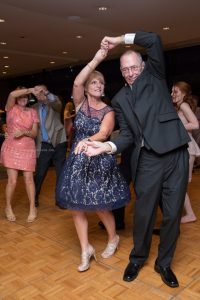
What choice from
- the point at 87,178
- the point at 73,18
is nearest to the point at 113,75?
the point at 73,18

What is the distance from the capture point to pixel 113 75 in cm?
1016

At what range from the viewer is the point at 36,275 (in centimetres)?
225

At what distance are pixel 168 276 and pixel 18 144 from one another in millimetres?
1968

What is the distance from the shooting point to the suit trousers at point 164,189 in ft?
6.45

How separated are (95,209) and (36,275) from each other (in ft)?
2.07

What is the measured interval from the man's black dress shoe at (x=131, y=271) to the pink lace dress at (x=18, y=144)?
1577 millimetres

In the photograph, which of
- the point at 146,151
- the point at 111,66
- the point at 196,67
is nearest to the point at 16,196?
the point at 146,151

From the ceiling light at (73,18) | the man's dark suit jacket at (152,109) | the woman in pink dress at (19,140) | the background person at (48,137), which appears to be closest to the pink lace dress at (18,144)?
the woman in pink dress at (19,140)

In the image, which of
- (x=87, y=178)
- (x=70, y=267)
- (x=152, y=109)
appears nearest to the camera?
(x=152, y=109)

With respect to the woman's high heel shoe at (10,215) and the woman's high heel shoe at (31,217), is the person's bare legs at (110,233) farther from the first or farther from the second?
the woman's high heel shoe at (10,215)

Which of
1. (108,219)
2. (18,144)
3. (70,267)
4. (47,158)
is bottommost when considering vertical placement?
(70,267)

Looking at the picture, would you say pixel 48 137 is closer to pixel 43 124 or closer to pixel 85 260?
pixel 43 124

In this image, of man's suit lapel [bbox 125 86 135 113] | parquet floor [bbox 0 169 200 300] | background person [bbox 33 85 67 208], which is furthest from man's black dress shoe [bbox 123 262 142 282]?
background person [bbox 33 85 67 208]

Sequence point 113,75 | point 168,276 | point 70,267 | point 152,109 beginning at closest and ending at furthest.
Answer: point 152,109, point 168,276, point 70,267, point 113,75
